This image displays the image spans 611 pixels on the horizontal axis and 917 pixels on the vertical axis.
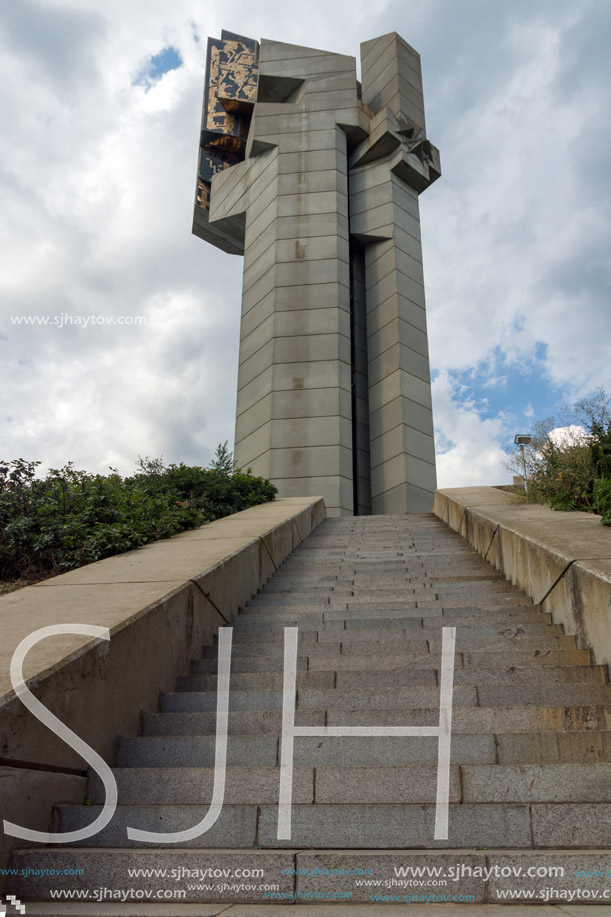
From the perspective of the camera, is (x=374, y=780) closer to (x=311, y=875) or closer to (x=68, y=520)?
(x=311, y=875)

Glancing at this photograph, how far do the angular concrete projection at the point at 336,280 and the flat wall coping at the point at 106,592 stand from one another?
1231 centimetres

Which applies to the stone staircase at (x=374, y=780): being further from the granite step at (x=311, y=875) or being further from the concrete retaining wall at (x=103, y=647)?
the concrete retaining wall at (x=103, y=647)

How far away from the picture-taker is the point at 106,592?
15.3 feet

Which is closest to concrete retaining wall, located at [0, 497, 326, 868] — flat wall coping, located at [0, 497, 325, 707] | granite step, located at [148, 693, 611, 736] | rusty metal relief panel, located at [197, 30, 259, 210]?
flat wall coping, located at [0, 497, 325, 707]

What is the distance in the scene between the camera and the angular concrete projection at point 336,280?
65.2ft

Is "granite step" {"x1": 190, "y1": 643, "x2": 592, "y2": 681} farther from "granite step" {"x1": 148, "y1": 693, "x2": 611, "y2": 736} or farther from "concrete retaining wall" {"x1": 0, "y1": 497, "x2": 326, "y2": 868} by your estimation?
"granite step" {"x1": 148, "y1": 693, "x2": 611, "y2": 736}

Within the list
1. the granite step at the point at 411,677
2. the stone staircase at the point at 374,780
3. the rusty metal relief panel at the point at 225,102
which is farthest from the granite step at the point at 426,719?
the rusty metal relief panel at the point at 225,102

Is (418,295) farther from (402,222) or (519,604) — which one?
(519,604)

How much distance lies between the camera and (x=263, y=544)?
726 centimetres

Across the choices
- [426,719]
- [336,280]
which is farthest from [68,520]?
[336,280]

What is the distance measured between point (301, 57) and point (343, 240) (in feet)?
25.2

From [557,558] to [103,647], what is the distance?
3.26m

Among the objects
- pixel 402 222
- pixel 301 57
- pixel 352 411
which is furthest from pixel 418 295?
pixel 301 57

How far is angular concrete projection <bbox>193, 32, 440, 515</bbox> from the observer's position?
19859 mm
